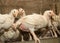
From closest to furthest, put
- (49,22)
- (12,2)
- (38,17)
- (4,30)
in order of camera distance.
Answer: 1. (4,30)
2. (38,17)
3. (49,22)
4. (12,2)

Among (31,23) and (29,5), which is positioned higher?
(29,5)

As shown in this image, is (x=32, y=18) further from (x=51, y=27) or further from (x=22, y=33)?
(x=51, y=27)

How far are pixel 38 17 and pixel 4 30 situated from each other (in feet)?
1.16

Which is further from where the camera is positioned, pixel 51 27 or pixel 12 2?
pixel 12 2

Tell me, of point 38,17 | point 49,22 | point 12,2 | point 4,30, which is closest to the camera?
point 4,30

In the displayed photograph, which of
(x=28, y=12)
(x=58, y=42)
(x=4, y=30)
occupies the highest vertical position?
(x=28, y=12)

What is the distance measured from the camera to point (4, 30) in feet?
6.24

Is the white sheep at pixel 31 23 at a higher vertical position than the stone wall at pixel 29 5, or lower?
lower

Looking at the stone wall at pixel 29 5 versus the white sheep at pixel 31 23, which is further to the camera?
the stone wall at pixel 29 5

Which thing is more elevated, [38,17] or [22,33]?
[38,17]

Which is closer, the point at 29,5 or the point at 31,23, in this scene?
the point at 31,23

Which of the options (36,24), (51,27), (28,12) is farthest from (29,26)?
(28,12)

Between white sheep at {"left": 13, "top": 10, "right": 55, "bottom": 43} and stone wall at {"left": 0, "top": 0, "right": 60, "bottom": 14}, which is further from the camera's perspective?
stone wall at {"left": 0, "top": 0, "right": 60, "bottom": 14}

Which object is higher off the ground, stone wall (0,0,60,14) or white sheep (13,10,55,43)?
stone wall (0,0,60,14)
